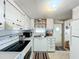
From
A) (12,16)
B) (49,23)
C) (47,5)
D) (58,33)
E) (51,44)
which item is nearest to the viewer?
(12,16)

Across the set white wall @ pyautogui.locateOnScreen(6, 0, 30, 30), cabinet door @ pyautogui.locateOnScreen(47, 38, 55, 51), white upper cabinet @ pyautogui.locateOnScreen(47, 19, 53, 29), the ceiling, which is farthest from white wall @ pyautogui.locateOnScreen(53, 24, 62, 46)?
white wall @ pyautogui.locateOnScreen(6, 0, 30, 30)

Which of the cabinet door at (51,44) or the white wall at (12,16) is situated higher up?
the white wall at (12,16)

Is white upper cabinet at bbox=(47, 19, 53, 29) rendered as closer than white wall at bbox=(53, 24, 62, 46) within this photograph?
Yes

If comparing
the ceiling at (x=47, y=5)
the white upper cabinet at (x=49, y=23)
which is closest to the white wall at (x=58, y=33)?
the white upper cabinet at (x=49, y=23)

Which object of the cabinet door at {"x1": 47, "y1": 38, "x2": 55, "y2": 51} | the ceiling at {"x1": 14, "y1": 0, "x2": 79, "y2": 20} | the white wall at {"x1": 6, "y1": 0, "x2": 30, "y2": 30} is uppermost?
the ceiling at {"x1": 14, "y1": 0, "x2": 79, "y2": 20}

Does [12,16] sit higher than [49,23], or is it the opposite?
[49,23]

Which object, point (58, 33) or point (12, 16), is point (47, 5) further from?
point (58, 33)

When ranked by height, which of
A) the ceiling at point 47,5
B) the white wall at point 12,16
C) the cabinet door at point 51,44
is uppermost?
the ceiling at point 47,5

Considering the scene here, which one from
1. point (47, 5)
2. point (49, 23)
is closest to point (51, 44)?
point (49, 23)

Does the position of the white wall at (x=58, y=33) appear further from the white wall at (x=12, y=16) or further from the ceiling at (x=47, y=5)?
the white wall at (x=12, y=16)

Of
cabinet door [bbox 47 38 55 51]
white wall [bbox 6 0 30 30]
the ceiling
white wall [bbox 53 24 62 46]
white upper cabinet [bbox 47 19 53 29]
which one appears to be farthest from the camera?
white wall [bbox 53 24 62 46]

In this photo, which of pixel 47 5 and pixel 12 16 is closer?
pixel 12 16

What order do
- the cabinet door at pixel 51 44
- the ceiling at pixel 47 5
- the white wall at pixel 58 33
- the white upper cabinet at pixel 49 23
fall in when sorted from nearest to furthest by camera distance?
the ceiling at pixel 47 5 < the cabinet door at pixel 51 44 < the white upper cabinet at pixel 49 23 < the white wall at pixel 58 33

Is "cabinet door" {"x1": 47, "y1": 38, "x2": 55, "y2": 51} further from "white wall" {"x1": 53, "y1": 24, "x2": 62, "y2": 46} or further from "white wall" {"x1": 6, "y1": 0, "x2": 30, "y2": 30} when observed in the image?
"white wall" {"x1": 6, "y1": 0, "x2": 30, "y2": 30}
